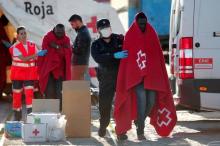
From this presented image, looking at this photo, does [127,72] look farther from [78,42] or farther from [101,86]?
[78,42]

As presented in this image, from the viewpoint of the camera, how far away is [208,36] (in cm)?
913

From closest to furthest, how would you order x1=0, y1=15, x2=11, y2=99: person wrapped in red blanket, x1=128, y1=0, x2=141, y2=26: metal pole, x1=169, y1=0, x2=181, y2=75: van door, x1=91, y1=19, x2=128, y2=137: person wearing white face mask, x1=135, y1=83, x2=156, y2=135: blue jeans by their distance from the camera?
x1=135, y1=83, x2=156, y2=135: blue jeans, x1=91, y1=19, x2=128, y2=137: person wearing white face mask, x1=169, y1=0, x2=181, y2=75: van door, x1=0, y1=15, x2=11, y2=99: person wrapped in red blanket, x1=128, y1=0, x2=141, y2=26: metal pole

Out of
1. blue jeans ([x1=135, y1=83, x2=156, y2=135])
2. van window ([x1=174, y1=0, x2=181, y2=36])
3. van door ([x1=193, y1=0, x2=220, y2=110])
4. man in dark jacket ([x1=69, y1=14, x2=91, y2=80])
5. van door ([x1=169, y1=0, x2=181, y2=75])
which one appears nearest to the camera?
blue jeans ([x1=135, y1=83, x2=156, y2=135])

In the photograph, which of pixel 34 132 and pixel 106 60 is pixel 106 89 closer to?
pixel 106 60

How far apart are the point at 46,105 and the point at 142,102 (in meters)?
1.44

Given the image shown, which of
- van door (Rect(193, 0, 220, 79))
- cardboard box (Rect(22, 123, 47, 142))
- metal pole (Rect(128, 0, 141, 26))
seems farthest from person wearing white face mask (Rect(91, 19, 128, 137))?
metal pole (Rect(128, 0, 141, 26))

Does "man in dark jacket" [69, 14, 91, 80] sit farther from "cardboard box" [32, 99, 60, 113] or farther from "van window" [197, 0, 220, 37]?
"van window" [197, 0, 220, 37]

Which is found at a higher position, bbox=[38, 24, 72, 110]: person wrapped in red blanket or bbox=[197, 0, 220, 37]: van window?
bbox=[197, 0, 220, 37]: van window

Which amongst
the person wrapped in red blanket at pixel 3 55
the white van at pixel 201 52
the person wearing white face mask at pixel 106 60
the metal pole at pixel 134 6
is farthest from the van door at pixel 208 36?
the metal pole at pixel 134 6

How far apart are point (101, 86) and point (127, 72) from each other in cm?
50

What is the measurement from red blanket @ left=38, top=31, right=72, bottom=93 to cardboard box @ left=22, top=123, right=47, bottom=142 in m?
1.84

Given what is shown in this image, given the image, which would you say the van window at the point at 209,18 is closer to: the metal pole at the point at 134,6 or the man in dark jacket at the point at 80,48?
the man in dark jacket at the point at 80,48

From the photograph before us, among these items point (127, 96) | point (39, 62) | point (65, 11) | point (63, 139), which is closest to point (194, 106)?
point (127, 96)

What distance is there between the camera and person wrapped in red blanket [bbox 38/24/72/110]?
34.0ft
